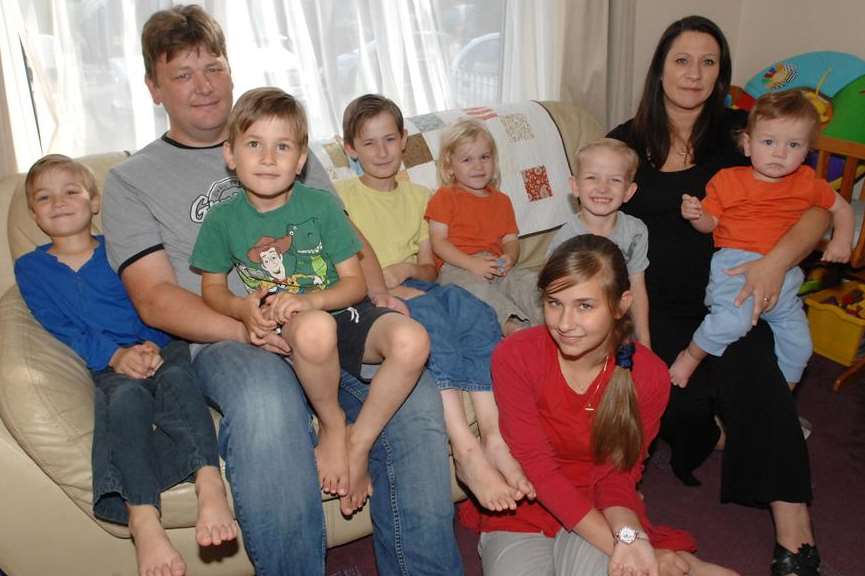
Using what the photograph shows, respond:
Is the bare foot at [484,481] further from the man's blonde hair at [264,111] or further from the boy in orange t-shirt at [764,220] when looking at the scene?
the man's blonde hair at [264,111]

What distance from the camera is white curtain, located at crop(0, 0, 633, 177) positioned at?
240 centimetres

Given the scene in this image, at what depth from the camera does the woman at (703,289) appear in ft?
6.41

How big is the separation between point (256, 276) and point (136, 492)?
0.55 metres

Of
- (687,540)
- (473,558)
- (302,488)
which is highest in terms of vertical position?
(302,488)

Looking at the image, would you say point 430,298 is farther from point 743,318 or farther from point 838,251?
point 838,251

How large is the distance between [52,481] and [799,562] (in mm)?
1796

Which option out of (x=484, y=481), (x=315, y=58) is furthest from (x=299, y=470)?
(x=315, y=58)

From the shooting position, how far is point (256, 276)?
1.79 m

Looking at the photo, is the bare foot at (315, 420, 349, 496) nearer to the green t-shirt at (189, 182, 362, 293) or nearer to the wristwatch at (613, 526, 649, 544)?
the green t-shirt at (189, 182, 362, 293)

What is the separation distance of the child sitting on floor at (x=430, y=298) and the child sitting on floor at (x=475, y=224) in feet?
0.23

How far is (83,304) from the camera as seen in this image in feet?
6.23

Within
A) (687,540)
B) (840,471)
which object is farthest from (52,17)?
(840,471)

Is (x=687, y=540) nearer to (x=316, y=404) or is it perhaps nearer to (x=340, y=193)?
(x=316, y=404)

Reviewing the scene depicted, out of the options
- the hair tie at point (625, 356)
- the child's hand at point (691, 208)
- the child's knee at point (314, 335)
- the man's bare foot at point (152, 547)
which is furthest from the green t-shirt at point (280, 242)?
the child's hand at point (691, 208)
